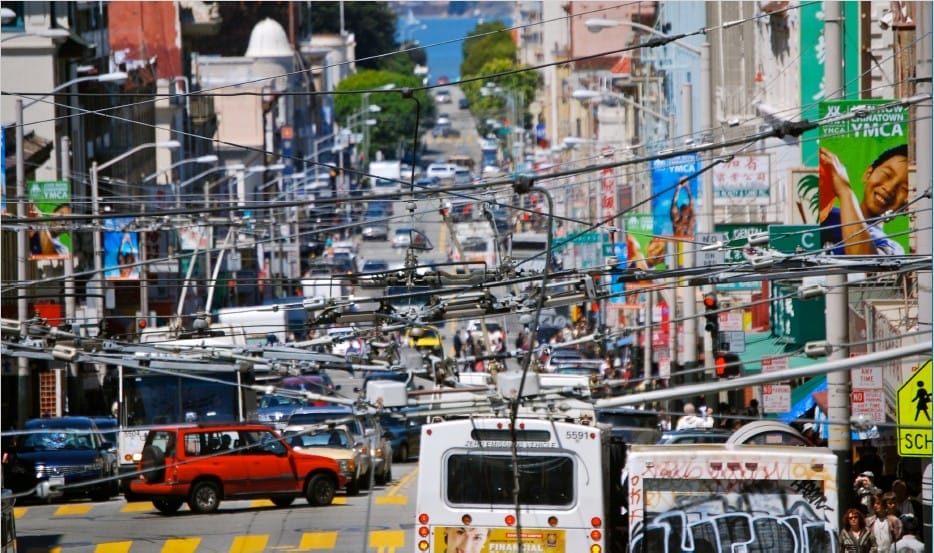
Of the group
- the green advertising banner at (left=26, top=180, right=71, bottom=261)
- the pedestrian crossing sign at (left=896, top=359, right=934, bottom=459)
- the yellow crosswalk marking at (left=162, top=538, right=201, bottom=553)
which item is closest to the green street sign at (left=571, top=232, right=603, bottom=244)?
the green advertising banner at (left=26, top=180, right=71, bottom=261)

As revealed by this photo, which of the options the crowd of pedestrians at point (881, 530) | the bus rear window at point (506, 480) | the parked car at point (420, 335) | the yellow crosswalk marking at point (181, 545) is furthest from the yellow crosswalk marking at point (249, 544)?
the crowd of pedestrians at point (881, 530)

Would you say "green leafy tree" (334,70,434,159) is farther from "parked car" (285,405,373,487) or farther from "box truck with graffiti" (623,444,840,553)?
"box truck with graffiti" (623,444,840,553)

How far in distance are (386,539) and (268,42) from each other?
348 ft

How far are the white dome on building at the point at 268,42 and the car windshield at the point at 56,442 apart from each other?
93040 mm

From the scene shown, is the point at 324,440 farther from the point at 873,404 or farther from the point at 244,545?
the point at 873,404

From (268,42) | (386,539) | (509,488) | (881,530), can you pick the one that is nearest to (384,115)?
(268,42)

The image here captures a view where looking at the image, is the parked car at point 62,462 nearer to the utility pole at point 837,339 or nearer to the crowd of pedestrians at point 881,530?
the utility pole at point 837,339

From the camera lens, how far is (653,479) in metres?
15.9

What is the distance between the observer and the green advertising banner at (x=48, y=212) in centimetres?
3725

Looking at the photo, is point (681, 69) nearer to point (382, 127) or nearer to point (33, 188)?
point (33, 188)

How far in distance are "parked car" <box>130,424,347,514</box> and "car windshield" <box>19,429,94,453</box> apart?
3.48m

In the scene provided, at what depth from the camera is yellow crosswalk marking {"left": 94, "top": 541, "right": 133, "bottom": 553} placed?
22.3 m

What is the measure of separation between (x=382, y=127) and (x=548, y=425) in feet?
466

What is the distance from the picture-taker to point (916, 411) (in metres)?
16.4
